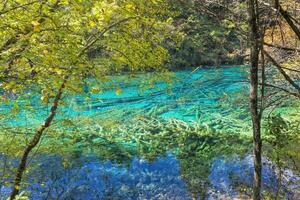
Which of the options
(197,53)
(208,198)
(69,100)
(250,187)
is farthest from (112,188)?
(197,53)

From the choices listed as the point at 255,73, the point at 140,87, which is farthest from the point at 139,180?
the point at 255,73

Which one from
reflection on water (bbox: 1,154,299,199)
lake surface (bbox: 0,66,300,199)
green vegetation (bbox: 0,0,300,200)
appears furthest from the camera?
reflection on water (bbox: 1,154,299,199)

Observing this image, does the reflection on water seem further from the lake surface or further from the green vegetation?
the green vegetation

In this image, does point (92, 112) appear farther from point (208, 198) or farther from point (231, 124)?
point (208, 198)

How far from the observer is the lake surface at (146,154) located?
31.7ft

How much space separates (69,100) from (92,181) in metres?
4.75

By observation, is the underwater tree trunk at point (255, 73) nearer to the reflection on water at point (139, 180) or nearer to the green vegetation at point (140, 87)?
the green vegetation at point (140, 87)

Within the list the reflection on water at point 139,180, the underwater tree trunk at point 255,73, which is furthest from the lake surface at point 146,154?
the underwater tree trunk at point 255,73

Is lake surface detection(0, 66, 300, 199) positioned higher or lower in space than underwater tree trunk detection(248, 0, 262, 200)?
lower

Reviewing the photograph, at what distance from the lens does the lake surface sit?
9.67 m

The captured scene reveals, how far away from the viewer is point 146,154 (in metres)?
13.2

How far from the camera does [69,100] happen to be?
711cm

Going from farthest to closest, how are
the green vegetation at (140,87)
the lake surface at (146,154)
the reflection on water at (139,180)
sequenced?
1. the reflection on water at (139,180)
2. the lake surface at (146,154)
3. the green vegetation at (140,87)

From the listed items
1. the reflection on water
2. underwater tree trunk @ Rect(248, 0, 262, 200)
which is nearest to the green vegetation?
underwater tree trunk @ Rect(248, 0, 262, 200)
